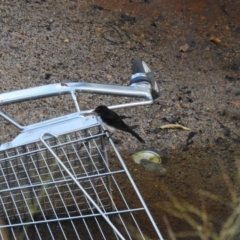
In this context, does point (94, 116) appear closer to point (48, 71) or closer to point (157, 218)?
point (157, 218)

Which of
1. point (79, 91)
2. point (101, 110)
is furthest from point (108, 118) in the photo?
point (79, 91)

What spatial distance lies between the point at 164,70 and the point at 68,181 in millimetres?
1786

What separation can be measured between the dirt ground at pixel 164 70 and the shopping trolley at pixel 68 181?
211 millimetres

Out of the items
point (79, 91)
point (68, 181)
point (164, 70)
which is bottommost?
point (164, 70)

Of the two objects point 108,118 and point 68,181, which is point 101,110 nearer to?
point 108,118

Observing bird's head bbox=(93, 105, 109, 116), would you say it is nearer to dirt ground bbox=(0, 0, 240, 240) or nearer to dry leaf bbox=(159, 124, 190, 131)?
dirt ground bbox=(0, 0, 240, 240)

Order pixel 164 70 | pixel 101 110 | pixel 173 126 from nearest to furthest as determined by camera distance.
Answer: pixel 101 110 → pixel 173 126 → pixel 164 70

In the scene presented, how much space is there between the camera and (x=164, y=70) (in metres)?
3.85

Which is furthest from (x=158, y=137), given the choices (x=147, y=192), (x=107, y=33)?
(x=107, y=33)

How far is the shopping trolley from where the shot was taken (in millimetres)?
2143

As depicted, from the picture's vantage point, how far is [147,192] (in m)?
2.97

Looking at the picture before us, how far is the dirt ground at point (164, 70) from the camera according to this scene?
2988mm

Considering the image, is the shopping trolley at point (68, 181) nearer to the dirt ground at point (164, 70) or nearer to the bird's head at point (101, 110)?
the bird's head at point (101, 110)

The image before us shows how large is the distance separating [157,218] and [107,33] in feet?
5.48
